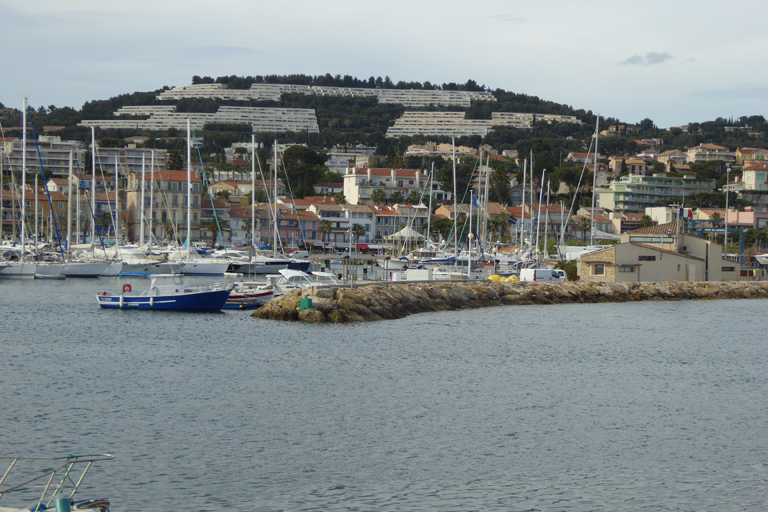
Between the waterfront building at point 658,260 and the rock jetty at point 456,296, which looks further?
the waterfront building at point 658,260

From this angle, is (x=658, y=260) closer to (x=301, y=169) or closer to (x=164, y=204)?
(x=164, y=204)

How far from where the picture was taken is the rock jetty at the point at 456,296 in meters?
37.7

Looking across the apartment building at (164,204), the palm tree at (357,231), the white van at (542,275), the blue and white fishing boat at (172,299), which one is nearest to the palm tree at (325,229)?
the palm tree at (357,231)

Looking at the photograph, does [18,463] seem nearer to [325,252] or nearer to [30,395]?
[30,395]

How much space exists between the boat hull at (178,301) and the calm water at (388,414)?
313cm

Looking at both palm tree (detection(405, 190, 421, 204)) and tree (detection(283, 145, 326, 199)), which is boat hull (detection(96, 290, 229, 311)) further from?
tree (detection(283, 145, 326, 199))

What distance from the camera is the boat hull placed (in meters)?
39.5

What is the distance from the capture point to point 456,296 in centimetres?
4572

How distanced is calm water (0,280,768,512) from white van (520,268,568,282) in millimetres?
19854

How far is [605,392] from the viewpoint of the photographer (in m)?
23.9

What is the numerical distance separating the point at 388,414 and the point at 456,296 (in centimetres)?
2585

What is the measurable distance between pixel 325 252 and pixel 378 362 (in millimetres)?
74823

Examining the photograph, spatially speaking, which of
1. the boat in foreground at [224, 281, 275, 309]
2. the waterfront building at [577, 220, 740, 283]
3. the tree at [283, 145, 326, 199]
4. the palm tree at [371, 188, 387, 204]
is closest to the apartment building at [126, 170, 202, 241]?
the tree at [283, 145, 326, 199]

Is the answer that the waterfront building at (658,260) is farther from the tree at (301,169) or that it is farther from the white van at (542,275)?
the tree at (301,169)
